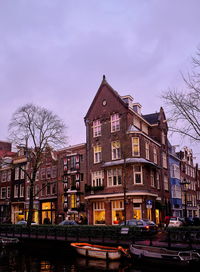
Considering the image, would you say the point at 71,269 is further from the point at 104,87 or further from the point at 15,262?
the point at 104,87

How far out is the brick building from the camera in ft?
129

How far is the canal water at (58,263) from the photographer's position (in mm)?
19844

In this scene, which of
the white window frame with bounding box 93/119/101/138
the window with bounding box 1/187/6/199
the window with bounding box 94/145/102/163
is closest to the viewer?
the window with bounding box 94/145/102/163

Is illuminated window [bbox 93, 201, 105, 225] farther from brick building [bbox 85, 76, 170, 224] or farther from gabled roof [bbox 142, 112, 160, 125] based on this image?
gabled roof [bbox 142, 112, 160, 125]

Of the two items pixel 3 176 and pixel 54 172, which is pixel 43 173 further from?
pixel 3 176

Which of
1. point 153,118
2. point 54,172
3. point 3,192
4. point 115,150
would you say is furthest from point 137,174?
point 3,192

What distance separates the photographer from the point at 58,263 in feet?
74.9

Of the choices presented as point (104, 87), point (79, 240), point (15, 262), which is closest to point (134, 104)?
point (104, 87)

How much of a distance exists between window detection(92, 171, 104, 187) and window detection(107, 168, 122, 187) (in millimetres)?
1395

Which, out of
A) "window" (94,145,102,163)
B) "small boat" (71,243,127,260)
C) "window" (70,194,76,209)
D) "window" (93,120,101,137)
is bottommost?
"small boat" (71,243,127,260)

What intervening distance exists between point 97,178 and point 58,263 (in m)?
21.3

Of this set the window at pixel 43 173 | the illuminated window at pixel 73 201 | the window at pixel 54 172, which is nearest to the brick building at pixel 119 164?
the illuminated window at pixel 73 201

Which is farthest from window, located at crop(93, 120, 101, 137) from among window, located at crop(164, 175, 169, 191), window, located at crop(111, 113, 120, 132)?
window, located at crop(164, 175, 169, 191)

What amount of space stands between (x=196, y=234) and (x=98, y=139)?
24097mm
